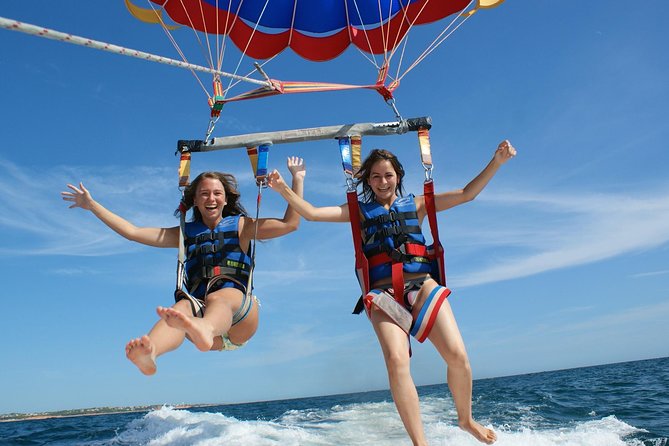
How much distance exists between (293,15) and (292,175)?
4.33 metres

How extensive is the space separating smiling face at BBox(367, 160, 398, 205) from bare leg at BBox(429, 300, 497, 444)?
3.73 feet

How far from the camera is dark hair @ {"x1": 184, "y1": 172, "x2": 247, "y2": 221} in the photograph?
5340 mm

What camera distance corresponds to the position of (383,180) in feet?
16.1

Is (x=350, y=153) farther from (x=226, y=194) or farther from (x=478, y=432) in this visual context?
(x=478, y=432)

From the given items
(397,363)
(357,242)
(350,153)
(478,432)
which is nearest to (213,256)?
(357,242)

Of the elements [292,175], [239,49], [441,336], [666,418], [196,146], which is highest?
[239,49]

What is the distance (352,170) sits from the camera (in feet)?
16.2

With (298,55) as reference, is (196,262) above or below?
below

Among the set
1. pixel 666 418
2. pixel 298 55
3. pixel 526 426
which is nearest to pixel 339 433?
pixel 526 426

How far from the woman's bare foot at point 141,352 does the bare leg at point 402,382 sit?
168cm

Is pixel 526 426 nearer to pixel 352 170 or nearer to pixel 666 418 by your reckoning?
pixel 666 418

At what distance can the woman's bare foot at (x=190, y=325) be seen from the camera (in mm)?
3418

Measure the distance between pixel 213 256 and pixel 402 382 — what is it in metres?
2.09

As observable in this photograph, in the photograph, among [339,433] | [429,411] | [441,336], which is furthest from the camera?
[429,411]
